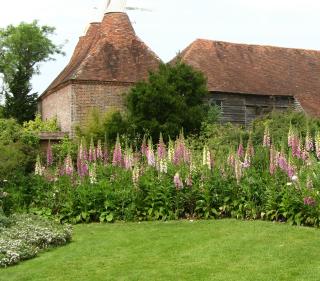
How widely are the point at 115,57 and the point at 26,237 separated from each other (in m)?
23.8

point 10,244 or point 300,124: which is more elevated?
point 300,124

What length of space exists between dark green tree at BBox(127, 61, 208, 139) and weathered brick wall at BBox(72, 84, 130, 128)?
5.55 meters

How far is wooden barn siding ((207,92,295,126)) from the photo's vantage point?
34219 millimetres

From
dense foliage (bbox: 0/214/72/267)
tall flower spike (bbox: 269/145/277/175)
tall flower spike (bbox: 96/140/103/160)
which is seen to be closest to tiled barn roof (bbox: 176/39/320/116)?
tall flower spike (bbox: 96/140/103/160)

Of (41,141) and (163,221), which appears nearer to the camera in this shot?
(163,221)

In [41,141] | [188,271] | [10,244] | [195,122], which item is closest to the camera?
[188,271]

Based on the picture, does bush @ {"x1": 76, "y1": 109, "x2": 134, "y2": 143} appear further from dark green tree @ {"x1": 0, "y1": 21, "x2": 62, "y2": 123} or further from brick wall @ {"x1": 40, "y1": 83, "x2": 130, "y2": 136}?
dark green tree @ {"x1": 0, "y1": 21, "x2": 62, "y2": 123}

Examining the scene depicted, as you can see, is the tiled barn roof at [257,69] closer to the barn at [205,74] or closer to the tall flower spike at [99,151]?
the barn at [205,74]

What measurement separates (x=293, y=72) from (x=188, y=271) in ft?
99.5

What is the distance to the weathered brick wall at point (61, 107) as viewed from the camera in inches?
1300

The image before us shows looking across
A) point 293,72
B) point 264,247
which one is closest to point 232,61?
point 293,72

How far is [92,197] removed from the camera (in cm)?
1344

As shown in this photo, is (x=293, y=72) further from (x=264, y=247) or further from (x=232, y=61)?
(x=264, y=247)

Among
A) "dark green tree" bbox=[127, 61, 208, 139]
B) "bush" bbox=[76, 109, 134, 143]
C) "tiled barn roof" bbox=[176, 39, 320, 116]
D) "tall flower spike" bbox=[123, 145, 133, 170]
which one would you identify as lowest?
"tall flower spike" bbox=[123, 145, 133, 170]
